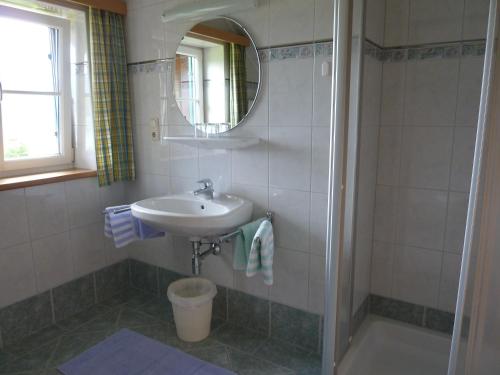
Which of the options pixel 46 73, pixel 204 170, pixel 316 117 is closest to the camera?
pixel 316 117

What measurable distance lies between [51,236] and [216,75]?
4.60 feet

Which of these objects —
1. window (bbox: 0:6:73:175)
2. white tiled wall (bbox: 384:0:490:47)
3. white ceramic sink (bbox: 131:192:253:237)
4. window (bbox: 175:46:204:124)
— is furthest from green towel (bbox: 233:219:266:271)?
window (bbox: 0:6:73:175)

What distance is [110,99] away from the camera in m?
2.54

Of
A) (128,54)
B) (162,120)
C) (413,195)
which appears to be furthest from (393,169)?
(128,54)

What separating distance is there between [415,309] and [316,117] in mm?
1223

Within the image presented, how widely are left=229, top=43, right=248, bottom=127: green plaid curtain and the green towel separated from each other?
59 centimetres

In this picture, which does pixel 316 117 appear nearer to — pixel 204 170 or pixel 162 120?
pixel 204 170

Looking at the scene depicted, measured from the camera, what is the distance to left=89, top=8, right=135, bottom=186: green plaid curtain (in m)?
2.47

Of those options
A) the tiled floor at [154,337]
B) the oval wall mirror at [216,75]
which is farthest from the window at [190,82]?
the tiled floor at [154,337]

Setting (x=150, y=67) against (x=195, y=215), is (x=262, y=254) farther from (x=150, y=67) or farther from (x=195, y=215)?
(x=150, y=67)

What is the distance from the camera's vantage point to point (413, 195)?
210 centimetres

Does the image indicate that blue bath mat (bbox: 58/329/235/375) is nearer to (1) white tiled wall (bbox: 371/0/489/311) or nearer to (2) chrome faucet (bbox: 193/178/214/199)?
(2) chrome faucet (bbox: 193/178/214/199)

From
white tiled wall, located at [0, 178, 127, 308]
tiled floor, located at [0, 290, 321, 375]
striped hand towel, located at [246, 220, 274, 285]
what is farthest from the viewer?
white tiled wall, located at [0, 178, 127, 308]

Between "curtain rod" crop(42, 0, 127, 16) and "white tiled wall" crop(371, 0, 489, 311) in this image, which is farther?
"curtain rod" crop(42, 0, 127, 16)
